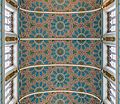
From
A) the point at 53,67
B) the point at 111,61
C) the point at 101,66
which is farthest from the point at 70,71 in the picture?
the point at 111,61

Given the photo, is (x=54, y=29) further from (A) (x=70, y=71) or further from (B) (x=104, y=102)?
(B) (x=104, y=102)

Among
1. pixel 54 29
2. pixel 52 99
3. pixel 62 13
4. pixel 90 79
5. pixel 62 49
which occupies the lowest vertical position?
pixel 52 99

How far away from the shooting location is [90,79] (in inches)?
624

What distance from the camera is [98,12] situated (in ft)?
49.9

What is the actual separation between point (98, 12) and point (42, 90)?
21.6ft

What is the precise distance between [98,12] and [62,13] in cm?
241

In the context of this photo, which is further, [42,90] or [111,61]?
[42,90]

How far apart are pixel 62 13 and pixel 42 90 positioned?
18.1 ft

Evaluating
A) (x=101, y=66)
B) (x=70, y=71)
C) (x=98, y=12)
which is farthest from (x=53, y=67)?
(x=98, y=12)

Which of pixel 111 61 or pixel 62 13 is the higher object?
pixel 62 13

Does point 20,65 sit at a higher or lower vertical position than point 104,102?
higher

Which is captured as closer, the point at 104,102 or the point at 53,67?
the point at 104,102

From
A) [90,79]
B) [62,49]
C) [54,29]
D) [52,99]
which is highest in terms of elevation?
[54,29]

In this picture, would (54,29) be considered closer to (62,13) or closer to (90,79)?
(62,13)
